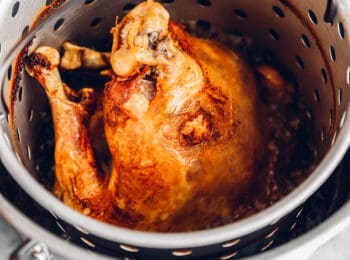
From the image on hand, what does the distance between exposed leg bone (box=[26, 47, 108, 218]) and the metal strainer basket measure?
0.03m

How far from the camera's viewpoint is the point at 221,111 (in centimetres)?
97

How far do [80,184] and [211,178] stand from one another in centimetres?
21

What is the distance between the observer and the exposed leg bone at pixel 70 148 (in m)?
1.00

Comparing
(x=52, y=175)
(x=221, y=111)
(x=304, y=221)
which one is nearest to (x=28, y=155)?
(x=52, y=175)

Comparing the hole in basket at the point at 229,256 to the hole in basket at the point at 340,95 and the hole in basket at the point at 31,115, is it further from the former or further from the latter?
the hole in basket at the point at 31,115

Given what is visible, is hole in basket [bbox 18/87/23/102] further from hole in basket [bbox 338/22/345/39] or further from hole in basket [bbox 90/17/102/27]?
hole in basket [bbox 338/22/345/39]

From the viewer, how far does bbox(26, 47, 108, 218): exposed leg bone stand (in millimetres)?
997

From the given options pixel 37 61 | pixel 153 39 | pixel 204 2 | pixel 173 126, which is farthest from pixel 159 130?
pixel 204 2

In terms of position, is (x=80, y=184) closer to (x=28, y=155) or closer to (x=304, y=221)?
(x=28, y=155)

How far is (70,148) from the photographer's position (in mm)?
999

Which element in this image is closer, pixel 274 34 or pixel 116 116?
pixel 116 116

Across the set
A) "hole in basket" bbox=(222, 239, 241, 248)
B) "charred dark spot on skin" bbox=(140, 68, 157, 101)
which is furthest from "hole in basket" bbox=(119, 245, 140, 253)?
"charred dark spot on skin" bbox=(140, 68, 157, 101)

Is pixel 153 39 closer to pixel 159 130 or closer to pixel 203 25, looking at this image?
pixel 159 130

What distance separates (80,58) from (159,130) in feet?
0.85
